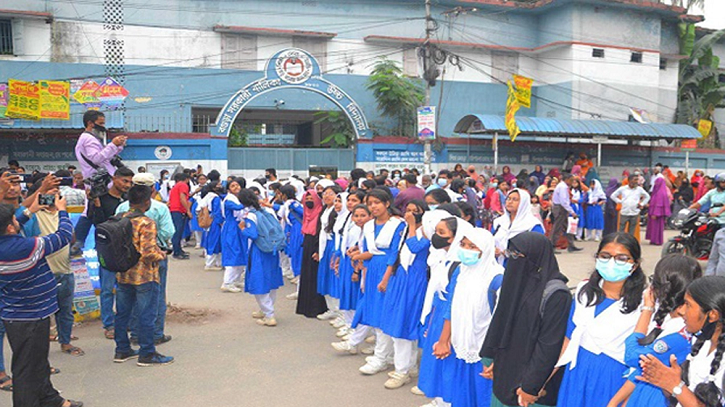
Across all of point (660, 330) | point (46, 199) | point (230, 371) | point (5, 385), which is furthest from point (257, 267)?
point (660, 330)

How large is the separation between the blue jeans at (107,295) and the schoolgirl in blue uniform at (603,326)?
15.8ft

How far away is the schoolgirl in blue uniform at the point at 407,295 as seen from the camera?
4.86 meters

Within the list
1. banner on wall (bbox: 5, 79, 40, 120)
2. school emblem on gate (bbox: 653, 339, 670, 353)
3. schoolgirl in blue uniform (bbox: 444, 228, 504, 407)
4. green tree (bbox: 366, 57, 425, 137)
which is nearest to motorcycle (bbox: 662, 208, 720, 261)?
schoolgirl in blue uniform (bbox: 444, 228, 504, 407)

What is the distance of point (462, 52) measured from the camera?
24016mm

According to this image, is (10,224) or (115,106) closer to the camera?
(10,224)

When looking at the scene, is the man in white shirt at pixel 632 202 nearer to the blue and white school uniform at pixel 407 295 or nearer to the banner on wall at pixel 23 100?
the blue and white school uniform at pixel 407 295

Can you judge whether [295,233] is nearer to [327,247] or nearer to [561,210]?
[327,247]

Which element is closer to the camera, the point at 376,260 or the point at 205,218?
the point at 376,260

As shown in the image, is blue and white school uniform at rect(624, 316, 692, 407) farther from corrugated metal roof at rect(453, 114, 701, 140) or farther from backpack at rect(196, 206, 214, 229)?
corrugated metal roof at rect(453, 114, 701, 140)

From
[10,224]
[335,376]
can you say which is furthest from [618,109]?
[10,224]

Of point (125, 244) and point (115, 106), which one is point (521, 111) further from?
point (125, 244)

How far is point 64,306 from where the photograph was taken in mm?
5656

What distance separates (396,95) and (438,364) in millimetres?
18369

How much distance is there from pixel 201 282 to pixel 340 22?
1557cm
